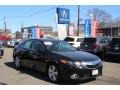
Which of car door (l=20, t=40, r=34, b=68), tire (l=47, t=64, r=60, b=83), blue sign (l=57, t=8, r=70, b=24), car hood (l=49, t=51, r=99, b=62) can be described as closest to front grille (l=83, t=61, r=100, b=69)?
car hood (l=49, t=51, r=99, b=62)

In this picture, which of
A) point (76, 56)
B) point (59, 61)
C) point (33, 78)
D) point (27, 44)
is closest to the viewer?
point (59, 61)

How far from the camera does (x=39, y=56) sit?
982 cm

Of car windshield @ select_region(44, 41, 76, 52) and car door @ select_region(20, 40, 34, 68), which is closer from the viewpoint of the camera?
car windshield @ select_region(44, 41, 76, 52)

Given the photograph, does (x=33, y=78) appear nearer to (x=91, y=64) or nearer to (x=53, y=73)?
(x=53, y=73)

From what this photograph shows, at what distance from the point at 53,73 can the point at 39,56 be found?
43.9 inches

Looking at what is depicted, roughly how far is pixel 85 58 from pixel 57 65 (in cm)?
93

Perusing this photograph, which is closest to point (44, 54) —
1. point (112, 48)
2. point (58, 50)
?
point (58, 50)

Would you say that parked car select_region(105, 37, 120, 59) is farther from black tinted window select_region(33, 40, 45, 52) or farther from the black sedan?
black tinted window select_region(33, 40, 45, 52)

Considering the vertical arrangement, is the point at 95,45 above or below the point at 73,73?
above

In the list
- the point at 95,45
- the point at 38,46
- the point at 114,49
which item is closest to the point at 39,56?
the point at 38,46

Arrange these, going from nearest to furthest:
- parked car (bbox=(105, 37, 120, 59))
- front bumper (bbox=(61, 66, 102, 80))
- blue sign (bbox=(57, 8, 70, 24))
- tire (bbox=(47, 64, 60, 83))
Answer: front bumper (bbox=(61, 66, 102, 80))
tire (bbox=(47, 64, 60, 83))
parked car (bbox=(105, 37, 120, 59))
blue sign (bbox=(57, 8, 70, 24))

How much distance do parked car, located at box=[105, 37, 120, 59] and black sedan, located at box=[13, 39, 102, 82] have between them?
5030 millimetres

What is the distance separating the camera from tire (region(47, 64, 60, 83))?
8781 millimetres
